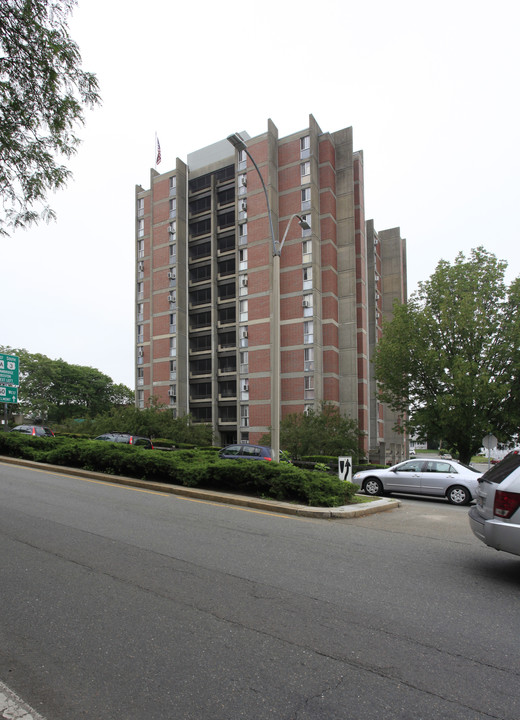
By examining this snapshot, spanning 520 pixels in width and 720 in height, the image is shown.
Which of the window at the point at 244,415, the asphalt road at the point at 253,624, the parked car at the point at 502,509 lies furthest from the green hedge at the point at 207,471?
the window at the point at 244,415

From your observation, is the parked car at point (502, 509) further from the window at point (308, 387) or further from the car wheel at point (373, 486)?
the window at point (308, 387)

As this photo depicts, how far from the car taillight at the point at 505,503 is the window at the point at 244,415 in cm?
4170

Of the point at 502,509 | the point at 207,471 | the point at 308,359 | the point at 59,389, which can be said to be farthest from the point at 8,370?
the point at 59,389

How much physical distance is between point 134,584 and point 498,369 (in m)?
25.6

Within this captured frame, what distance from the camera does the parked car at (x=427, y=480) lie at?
15.0m

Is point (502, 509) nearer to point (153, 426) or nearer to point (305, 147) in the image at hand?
point (153, 426)

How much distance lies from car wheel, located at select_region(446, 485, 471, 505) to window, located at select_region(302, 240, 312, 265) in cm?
3384

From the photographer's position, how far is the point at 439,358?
2620 centimetres

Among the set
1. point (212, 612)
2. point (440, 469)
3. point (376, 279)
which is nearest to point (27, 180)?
point (212, 612)

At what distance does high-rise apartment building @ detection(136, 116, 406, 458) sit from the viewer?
4622 centimetres

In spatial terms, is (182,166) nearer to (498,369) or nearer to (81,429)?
(81,429)

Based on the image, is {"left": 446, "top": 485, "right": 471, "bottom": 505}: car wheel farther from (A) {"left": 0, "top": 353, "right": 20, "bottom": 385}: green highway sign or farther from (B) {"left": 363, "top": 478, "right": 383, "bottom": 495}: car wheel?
(A) {"left": 0, "top": 353, "right": 20, "bottom": 385}: green highway sign

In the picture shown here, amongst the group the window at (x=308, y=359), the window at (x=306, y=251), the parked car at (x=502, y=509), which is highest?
the window at (x=306, y=251)

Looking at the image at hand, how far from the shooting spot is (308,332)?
4556 centimetres
